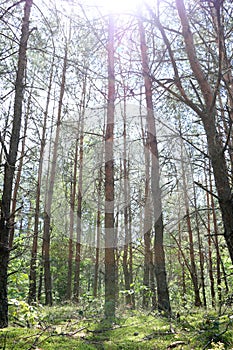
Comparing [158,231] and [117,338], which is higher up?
[158,231]

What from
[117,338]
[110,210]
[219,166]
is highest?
[110,210]

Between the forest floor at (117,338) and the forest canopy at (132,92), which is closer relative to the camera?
the forest canopy at (132,92)

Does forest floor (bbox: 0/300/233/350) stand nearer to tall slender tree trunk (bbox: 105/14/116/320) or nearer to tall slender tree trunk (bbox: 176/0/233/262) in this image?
tall slender tree trunk (bbox: 176/0/233/262)

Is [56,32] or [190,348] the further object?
[56,32]

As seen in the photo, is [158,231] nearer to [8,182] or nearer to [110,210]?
[110,210]

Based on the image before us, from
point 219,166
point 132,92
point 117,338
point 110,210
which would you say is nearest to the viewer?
point 219,166

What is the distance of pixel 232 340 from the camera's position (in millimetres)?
2184

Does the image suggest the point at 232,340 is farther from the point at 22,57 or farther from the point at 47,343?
the point at 22,57

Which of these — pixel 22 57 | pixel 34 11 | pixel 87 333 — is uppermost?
pixel 34 11

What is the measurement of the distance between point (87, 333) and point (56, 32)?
370 cm

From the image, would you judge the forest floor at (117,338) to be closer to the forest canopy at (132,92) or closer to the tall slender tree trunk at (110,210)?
the forest canopy at (132,92)

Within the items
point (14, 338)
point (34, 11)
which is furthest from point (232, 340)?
point (34, 11)

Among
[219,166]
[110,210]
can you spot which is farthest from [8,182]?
[219,166]

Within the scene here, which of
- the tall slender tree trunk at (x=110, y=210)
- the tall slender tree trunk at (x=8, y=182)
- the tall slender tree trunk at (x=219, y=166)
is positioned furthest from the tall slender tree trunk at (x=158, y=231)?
the tall slender tree trunk at (x=219, y=166)
